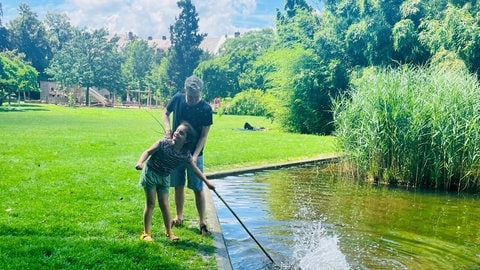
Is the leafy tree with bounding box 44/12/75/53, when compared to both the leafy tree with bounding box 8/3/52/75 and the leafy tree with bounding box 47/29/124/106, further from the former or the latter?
the leafy tree with bounding box 47/29/124/106

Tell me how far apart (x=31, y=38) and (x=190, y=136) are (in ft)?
223

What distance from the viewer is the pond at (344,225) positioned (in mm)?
5480


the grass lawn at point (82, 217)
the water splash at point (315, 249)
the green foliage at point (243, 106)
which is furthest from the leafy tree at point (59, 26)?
the water splash at point (315, 249)

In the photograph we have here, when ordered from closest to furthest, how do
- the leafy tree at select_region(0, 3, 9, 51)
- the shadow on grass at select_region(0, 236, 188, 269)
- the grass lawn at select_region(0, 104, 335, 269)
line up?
1. the shadow on grass at select_region(0, 236, 188, 269)
2. the grass lawn at select_region(0, 104, 335, 269)
3. the leafy tree at select_region(0, 3, 9, 51)

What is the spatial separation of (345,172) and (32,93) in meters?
59.8

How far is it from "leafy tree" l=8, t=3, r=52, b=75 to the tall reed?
6342cm

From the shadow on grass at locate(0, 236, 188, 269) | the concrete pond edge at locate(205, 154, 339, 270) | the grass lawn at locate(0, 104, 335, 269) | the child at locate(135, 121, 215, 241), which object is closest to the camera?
the shadow on grass at locate(0, 236, 188, 269)

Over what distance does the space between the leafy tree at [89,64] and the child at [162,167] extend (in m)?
53.3

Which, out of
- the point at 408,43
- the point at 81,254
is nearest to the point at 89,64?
the point at 408,43

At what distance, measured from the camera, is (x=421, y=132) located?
964 centimetres

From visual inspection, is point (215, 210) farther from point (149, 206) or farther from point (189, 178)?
point (149, 206)

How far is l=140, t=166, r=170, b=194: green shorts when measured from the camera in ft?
16.3

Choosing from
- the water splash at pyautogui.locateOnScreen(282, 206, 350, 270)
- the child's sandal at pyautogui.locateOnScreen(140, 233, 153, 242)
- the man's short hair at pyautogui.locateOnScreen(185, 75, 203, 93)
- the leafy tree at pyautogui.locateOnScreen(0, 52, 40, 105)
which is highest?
the leafy tree at pyautogui.locateOnScreen(0, 52, 40, 105)

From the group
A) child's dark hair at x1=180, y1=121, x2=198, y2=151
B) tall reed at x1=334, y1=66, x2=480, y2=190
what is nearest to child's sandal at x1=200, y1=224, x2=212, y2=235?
child's dark hair at x1=180, y1=121, x2=198, y2=151
